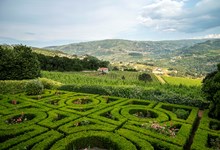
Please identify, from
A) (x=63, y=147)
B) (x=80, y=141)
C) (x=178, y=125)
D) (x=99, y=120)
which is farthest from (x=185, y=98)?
(x=63, y=147)

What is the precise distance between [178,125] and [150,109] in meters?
4.06

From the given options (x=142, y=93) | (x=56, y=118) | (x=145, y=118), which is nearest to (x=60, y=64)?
(x=142, y=93)

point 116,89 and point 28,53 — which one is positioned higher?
point 28,53

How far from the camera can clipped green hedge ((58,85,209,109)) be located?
72.1 ft

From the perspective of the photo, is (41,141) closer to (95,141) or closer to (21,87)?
(95,141)

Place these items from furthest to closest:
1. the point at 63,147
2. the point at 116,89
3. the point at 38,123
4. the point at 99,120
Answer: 1. the point at 116,89
2. the point at 99,120
3. the point at 38,123
4. the point at 63,147

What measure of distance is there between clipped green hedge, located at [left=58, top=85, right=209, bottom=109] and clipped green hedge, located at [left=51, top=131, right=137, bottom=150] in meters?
13.9

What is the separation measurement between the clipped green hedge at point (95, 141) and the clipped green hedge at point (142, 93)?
13885 mm

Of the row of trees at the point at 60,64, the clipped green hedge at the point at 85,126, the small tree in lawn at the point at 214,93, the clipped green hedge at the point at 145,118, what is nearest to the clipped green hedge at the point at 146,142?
the clipped green hedge at the point at 85,126

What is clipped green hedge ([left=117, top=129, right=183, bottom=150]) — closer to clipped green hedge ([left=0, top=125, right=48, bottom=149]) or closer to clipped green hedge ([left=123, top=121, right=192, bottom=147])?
clipped green hedge ([left=123, top=121, right=192, bottom=147])

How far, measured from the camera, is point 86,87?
28422mm

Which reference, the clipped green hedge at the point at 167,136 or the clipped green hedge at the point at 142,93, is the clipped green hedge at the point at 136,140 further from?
the clipped green hedge at the point at 142,93

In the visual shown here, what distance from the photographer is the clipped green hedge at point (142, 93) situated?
22.0 m

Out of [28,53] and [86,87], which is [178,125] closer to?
[86,87]
